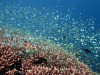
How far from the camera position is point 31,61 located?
9.20 meters

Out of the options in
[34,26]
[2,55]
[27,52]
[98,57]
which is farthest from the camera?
[34,26]

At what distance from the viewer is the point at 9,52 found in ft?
28.8

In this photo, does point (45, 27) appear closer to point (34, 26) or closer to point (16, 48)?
point (34, 26)

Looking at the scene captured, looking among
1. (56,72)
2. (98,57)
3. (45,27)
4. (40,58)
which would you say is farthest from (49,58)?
(45,27)

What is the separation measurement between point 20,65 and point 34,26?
1914 centimetres

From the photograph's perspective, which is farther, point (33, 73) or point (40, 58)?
point (40, 58)

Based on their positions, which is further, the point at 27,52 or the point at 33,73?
the point at 27,52

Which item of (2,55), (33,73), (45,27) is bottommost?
(33,73)

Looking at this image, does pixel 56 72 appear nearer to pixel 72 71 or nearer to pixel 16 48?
pixel 72 71

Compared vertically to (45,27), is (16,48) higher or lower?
lower

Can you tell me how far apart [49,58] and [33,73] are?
2.68 metres

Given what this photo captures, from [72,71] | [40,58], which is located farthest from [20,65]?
[72,71]

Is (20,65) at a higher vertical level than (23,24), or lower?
lower

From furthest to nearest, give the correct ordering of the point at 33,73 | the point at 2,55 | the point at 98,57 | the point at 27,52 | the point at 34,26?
the point at 34,26, the point at 98,57, the point at 27,52, the point at 2,55, the point at 33,73
